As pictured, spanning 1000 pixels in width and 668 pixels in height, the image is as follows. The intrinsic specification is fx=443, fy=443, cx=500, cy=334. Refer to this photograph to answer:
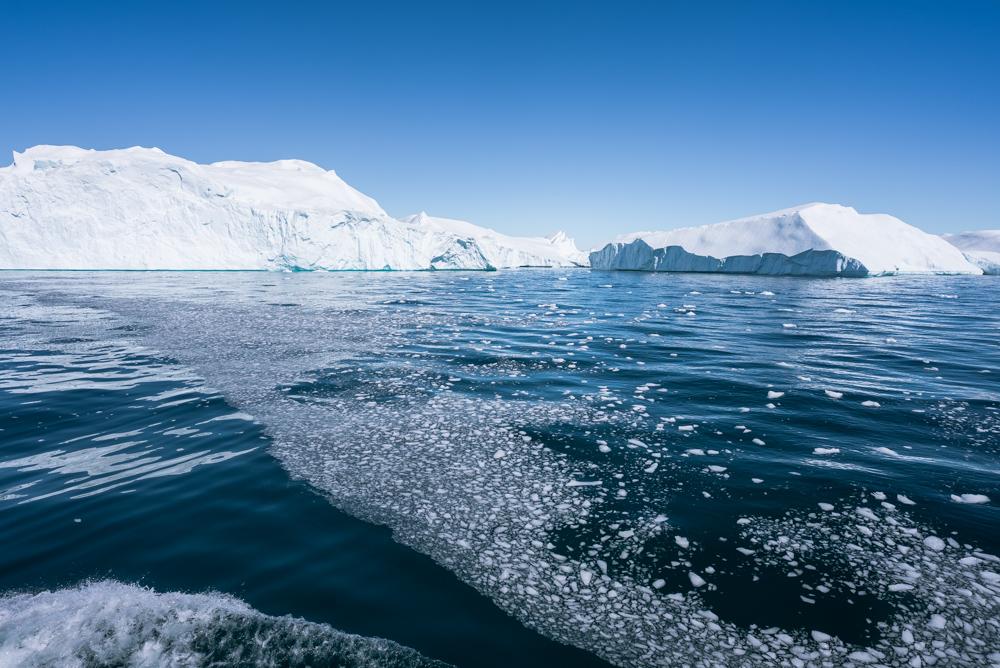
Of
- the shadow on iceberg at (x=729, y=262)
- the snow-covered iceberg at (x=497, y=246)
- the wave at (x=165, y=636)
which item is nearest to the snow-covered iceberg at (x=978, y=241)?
the shadow on iceberg at (x=729, y=262)

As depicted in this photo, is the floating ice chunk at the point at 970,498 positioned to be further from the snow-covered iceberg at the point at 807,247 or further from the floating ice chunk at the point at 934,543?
the snow-covered iceberg at the point at 807,247

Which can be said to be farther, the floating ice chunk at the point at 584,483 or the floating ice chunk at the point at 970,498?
the floating ice chunk at the point at 584,483

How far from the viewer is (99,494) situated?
3.89 metres

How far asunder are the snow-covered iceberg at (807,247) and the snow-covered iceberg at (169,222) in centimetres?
3044

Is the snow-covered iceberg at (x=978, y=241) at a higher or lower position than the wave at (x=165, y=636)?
higher

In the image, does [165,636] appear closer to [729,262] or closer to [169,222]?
[169,222]

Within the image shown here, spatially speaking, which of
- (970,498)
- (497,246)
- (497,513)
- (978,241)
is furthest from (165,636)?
(978,241)

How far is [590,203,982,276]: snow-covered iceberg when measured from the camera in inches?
1635

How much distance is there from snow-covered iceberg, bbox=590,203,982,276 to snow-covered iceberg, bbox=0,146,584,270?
99.9 ft

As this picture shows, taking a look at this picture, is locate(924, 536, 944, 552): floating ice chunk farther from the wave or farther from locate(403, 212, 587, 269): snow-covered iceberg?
locate(403, 212, 587, 269): snow-covered iceberg

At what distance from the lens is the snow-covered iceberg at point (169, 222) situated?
130 ft

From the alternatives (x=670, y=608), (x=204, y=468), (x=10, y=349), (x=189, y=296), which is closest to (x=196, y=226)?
(x=189, y=296)

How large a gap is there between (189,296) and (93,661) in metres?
22.0

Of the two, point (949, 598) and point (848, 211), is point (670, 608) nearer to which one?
point (949, 598)
